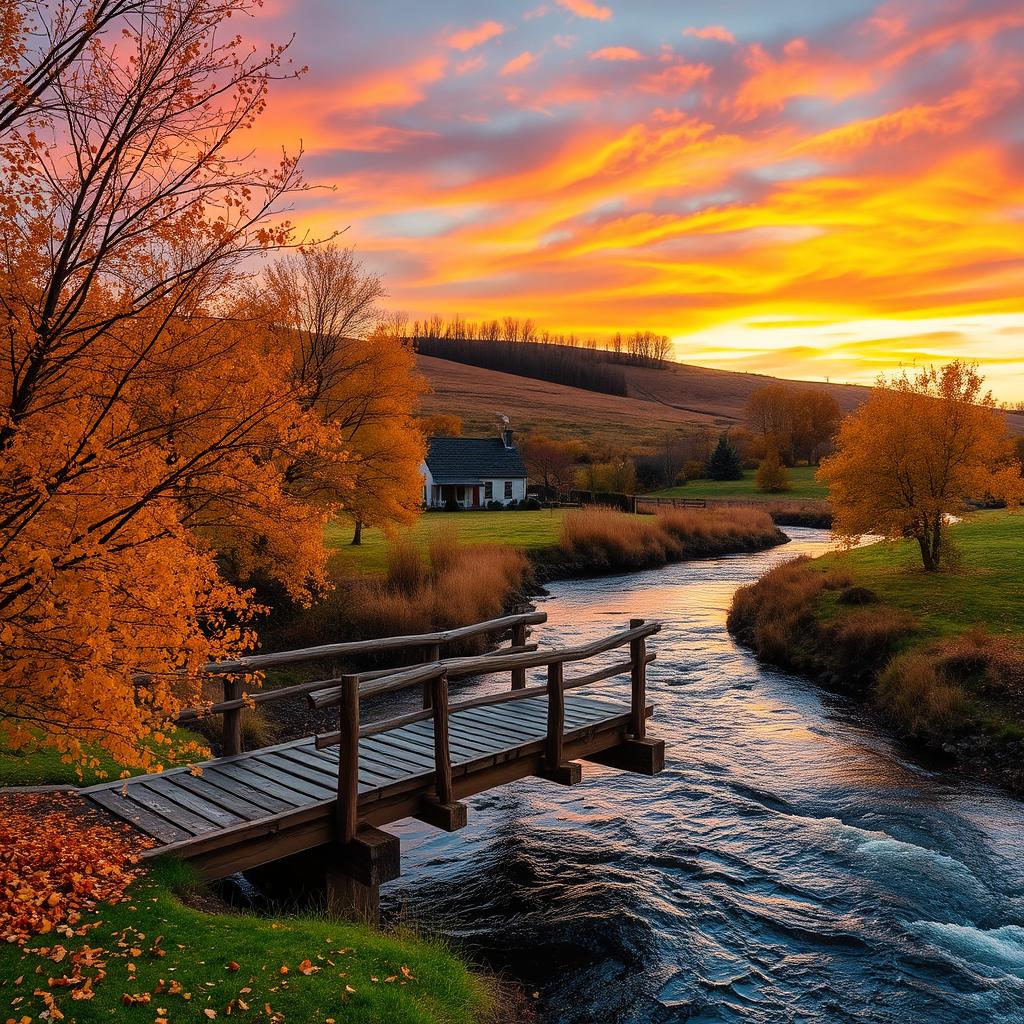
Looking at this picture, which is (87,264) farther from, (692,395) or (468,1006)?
(692,395)

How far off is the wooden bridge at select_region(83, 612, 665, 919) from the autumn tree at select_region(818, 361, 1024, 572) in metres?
17.4

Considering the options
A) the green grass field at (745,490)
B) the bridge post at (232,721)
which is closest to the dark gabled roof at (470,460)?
the green grass field at (745,490)

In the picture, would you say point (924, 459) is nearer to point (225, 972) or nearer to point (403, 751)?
point (403, 751)

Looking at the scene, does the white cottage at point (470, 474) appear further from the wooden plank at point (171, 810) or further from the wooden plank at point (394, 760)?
the wooden plank at point (171, 810)

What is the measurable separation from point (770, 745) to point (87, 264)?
45.1ft

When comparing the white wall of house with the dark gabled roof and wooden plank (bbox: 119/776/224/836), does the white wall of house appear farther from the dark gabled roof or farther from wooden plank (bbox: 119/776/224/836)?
wooden plank (bbox: 119/776/224/836)

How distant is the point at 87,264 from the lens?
6.77m

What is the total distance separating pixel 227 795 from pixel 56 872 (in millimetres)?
2040

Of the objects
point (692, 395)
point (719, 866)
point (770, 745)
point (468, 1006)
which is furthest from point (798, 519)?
point (692, 395)

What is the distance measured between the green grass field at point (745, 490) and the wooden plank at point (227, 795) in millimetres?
65802

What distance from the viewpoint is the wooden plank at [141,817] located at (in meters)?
7.82

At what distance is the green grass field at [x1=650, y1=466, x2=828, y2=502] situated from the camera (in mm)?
74069

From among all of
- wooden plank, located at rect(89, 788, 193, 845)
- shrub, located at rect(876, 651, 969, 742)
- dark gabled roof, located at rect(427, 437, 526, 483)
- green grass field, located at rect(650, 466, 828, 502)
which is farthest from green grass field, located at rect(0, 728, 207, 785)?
green grass field, located at rect(650, 466, 828, 502)

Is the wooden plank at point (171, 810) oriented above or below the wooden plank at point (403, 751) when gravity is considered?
above
